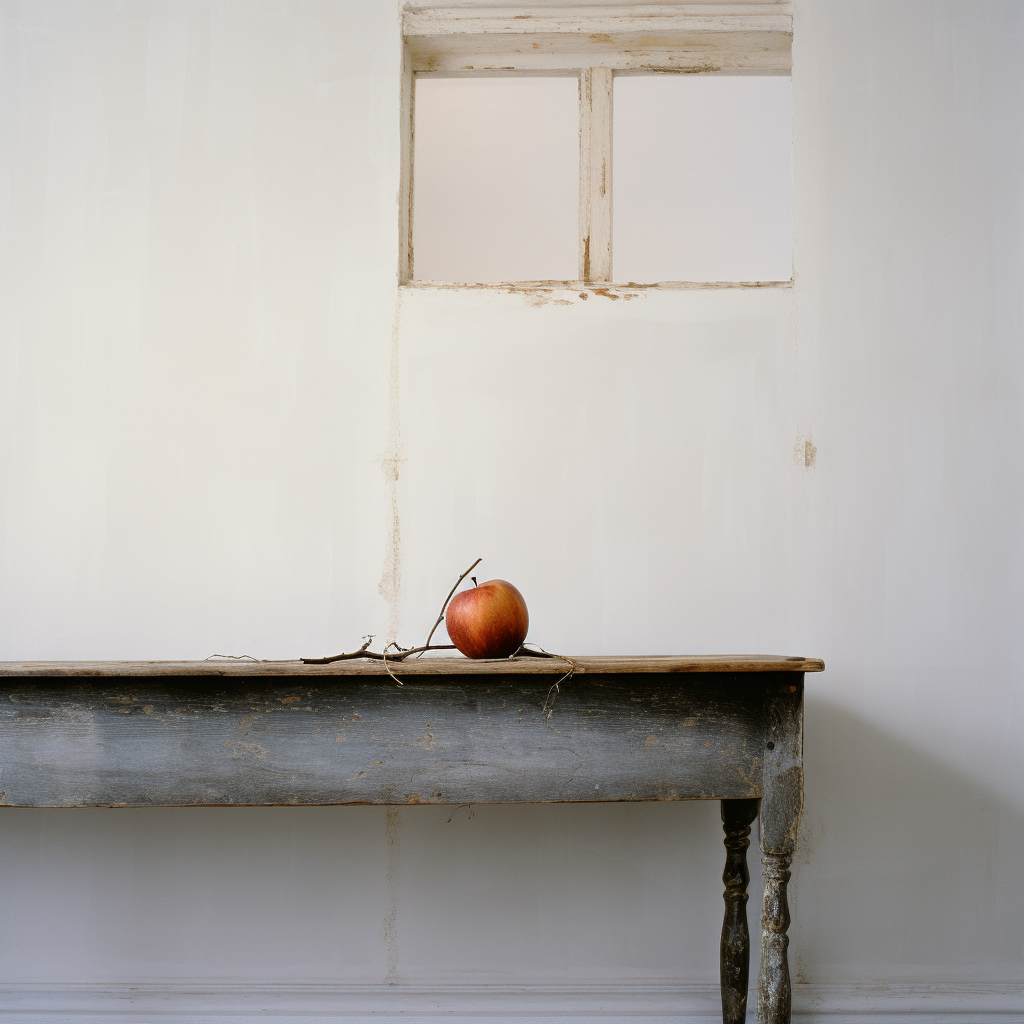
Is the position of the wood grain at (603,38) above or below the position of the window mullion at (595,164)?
above

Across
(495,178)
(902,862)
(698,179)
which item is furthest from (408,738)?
(698,179)

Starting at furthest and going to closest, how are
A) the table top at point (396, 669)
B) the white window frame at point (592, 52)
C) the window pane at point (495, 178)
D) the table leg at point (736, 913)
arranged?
1. the window pane at point (495, 178)
2. the white window frame at point (592, 52)
3. the table leg at point (736, 913)
4. the table top at point (396, 669)

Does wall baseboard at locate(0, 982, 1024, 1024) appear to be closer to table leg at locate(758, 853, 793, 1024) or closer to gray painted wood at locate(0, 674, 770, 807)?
table leg at locate(758, 853, 793, 1024)

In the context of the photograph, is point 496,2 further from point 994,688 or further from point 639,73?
point 994,688

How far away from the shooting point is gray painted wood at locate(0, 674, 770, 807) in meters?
1.19

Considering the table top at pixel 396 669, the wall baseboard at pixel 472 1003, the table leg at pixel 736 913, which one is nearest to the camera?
the table top at pixel 396 669

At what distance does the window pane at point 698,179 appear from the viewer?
195 centimetres

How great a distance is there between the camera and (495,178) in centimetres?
197

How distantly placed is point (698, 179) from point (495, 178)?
511 millimetres

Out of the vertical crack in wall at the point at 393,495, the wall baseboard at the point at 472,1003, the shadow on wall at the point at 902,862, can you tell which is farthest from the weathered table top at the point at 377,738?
the wall baseboard at the point at 472,1003

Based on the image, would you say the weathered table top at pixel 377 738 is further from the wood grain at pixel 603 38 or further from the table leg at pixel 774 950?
the wood grain at pixel 603 38

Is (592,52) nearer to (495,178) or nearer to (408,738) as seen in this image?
(495,178)

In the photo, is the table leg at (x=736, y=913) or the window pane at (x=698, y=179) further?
the window pane at (x=698, y=179)

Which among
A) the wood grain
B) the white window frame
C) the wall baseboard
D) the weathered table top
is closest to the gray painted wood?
the weathered table top
